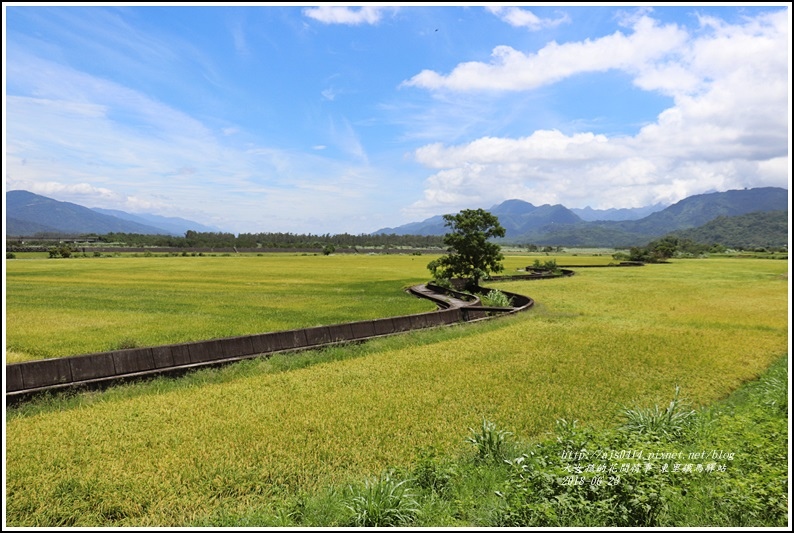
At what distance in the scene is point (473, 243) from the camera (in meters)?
45.1

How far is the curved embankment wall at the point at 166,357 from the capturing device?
13086 millimetres

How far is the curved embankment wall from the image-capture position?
13.1 meters

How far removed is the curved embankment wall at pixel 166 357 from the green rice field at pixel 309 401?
2.35ft

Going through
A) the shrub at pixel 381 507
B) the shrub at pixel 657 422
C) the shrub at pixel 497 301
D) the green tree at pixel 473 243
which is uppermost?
the green tree at pixel 473 243

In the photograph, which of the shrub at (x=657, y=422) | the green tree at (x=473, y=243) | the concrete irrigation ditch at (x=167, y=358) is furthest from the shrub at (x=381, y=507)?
the green tree at (x=473, y=243)

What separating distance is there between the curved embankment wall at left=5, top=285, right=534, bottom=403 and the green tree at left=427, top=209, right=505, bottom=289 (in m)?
21.6

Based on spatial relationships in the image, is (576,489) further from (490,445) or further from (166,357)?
(166,357)

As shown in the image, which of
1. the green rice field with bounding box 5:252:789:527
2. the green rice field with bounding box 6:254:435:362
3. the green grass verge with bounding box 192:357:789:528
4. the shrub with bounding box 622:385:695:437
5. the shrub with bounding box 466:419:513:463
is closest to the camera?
the green grass verge with bounding box 192:357:789:528

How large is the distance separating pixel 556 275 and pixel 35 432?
224 feet

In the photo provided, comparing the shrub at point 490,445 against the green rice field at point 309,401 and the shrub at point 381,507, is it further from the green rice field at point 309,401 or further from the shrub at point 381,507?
the shrub at point 381,507

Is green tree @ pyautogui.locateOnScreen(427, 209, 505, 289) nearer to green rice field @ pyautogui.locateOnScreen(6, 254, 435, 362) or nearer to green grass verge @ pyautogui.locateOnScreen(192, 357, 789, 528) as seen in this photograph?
green rice field @ pyautogui.locateOnScreen(6, 254, 435, 362)

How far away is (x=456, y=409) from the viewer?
1242 cm

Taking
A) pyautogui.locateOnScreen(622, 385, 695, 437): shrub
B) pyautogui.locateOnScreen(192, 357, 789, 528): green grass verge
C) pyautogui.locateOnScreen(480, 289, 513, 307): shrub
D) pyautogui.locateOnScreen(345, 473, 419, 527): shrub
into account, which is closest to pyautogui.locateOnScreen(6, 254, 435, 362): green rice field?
pyautogui.locateOnScreen(480, 289, 513, 307): shrub

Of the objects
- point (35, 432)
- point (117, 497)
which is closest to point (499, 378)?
point (117, 497)
